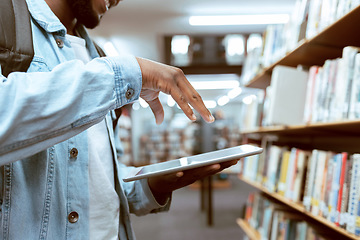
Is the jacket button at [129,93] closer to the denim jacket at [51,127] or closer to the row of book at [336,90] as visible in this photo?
the denim jacket at [51,127]

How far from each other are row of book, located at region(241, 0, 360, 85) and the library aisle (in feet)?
6.90

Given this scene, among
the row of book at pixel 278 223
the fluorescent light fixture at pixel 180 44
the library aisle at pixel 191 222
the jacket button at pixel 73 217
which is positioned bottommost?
the library aisle at pixel 191 222

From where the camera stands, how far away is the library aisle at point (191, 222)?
3.57 m

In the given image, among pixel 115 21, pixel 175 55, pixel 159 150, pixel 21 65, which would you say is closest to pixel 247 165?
pixel 21 65

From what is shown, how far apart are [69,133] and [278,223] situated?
1695mm

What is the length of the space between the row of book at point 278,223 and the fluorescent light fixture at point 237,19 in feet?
8.18

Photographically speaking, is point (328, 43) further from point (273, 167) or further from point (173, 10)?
point (173, 10)

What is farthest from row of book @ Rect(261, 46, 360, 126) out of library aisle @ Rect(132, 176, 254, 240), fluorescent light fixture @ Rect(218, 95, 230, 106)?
fluorescent light fixture @ Rect(218, 95, 230, 106)

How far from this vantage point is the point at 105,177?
0.78 meters

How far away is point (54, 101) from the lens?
1.58ft

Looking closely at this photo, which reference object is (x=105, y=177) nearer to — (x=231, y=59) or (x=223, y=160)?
(x=223, y=160)

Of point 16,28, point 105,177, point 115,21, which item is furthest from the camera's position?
point 115,21

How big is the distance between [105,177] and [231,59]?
4564 mm

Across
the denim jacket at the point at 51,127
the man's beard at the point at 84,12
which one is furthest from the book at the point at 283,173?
the man's beard at the point at 84,12
